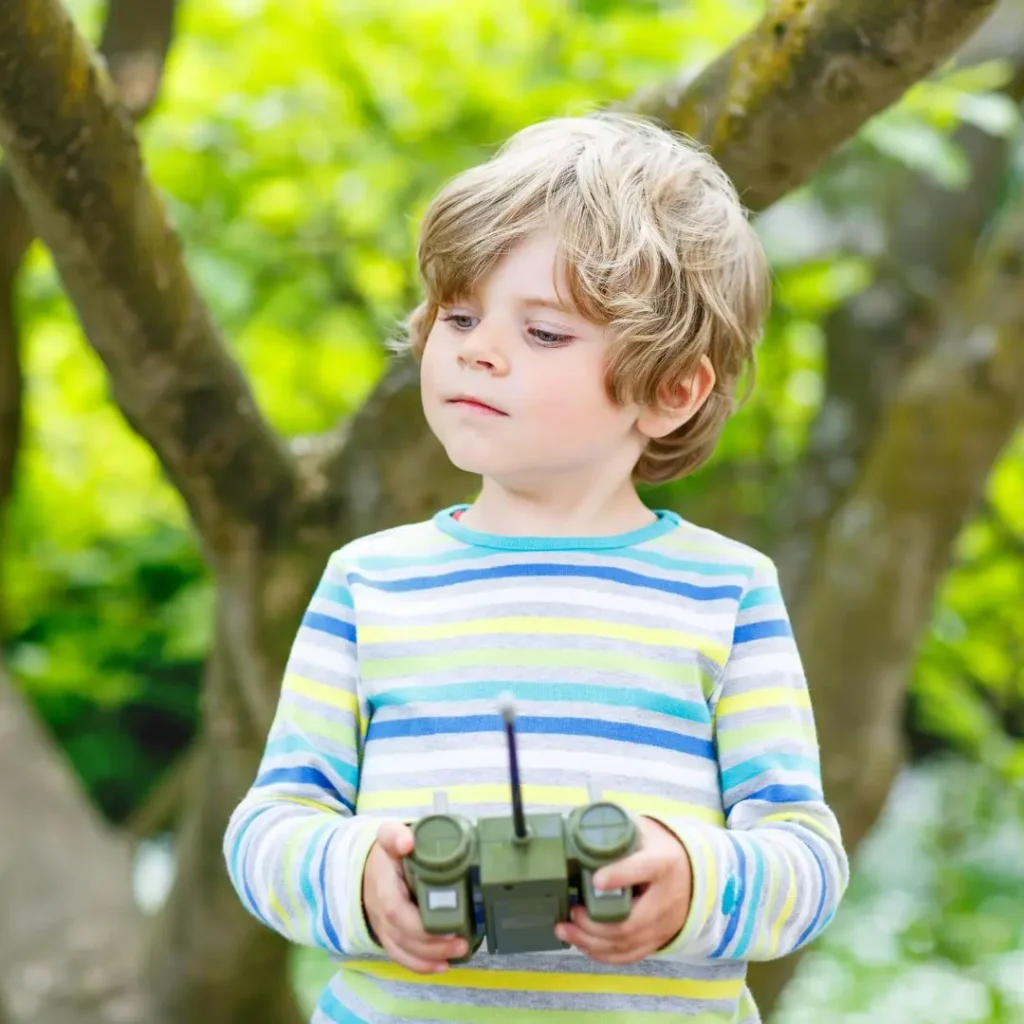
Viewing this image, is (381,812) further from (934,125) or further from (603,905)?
(934,125)

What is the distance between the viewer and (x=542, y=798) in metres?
1.16

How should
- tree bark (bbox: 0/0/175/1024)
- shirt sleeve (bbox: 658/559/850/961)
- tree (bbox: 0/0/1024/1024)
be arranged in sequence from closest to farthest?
shirt sleeve (bbox: 658/559/850/961) < tree (bbox: 0/0/1024/1024) < tree bark (bbox: 0/0/175/1024)

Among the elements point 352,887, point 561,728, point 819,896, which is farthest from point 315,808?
point 819,896

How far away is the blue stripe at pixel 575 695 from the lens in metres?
1.19

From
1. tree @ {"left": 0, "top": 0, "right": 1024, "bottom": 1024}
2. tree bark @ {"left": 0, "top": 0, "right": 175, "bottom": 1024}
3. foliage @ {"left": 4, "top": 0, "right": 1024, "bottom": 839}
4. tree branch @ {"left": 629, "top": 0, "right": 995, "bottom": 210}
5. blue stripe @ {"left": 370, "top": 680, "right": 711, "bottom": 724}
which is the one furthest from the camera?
tree bark @ {"left": 0, "top": 0, "right": 175, "bottom": 1024}

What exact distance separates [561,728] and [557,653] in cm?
7

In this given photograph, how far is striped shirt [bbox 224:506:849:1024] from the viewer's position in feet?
3.75

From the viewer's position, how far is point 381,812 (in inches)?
46.8

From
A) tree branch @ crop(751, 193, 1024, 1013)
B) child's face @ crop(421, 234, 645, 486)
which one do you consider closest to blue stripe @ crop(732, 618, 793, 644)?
child's face @ crop(421, 234, 645, 486)

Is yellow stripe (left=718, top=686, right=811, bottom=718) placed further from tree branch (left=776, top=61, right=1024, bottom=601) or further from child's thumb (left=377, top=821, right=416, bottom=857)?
tree branch (left=776, top=61, right=1024, bottom=601)

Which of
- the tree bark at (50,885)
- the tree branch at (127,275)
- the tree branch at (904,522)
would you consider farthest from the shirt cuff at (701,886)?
the tree bark at (50,885)

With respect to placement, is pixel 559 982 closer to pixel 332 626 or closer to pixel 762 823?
pixel 762 823

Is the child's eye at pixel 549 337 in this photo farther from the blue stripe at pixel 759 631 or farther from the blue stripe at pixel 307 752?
the blue stripe at pixel 307 752

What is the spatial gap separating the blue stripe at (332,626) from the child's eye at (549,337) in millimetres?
310
